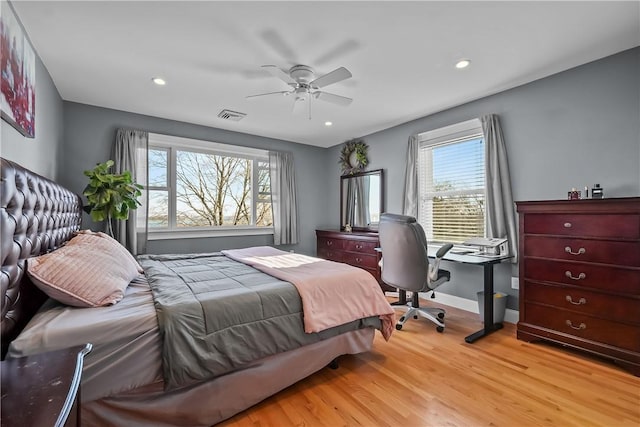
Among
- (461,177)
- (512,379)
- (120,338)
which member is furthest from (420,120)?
(120,338)

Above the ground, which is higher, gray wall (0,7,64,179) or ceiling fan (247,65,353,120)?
ceiling fan (247,65,353,120)

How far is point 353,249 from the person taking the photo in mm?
4359

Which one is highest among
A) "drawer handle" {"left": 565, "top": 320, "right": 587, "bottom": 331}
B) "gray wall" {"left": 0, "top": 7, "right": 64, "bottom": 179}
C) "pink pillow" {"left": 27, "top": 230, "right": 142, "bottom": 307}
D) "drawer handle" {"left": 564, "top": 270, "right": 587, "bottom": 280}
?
"gray wall" {"left": 0, "top": 7, "right": 64, "bottom": 179}

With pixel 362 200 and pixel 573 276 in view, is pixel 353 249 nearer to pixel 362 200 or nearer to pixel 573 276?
pixel 362 200

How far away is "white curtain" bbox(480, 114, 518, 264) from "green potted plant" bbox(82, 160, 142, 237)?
3877 mm

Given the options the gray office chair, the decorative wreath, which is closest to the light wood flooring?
the gray office chair

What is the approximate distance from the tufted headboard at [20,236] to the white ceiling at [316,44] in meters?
1.17

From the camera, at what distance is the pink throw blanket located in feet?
6.14

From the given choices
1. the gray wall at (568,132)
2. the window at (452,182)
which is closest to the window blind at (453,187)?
the window at (452,182)

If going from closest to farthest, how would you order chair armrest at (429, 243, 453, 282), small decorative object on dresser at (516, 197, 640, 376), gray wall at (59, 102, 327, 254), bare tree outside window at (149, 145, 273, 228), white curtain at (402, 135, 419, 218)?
small decorative object on dresser at (516, 197, 640, 376)
chair armrest at (429, 243, 453, 282)
gray wall at (59, 102, 327, 254)
white curtain at (402, 135, 419, 218)
bare tree outside window at (149, 145, 273, 228)

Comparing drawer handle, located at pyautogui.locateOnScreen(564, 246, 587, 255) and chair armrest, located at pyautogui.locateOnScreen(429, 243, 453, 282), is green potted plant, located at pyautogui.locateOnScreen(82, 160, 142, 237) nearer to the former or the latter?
chair armrest, located at pyautogui.locateOnScreen(429, 243, 453, 282)

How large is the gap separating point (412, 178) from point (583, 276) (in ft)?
6.84

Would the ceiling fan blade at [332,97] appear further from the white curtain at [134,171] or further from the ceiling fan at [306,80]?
the white curtain at [134,171]

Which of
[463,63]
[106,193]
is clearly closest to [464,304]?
[463,63]
